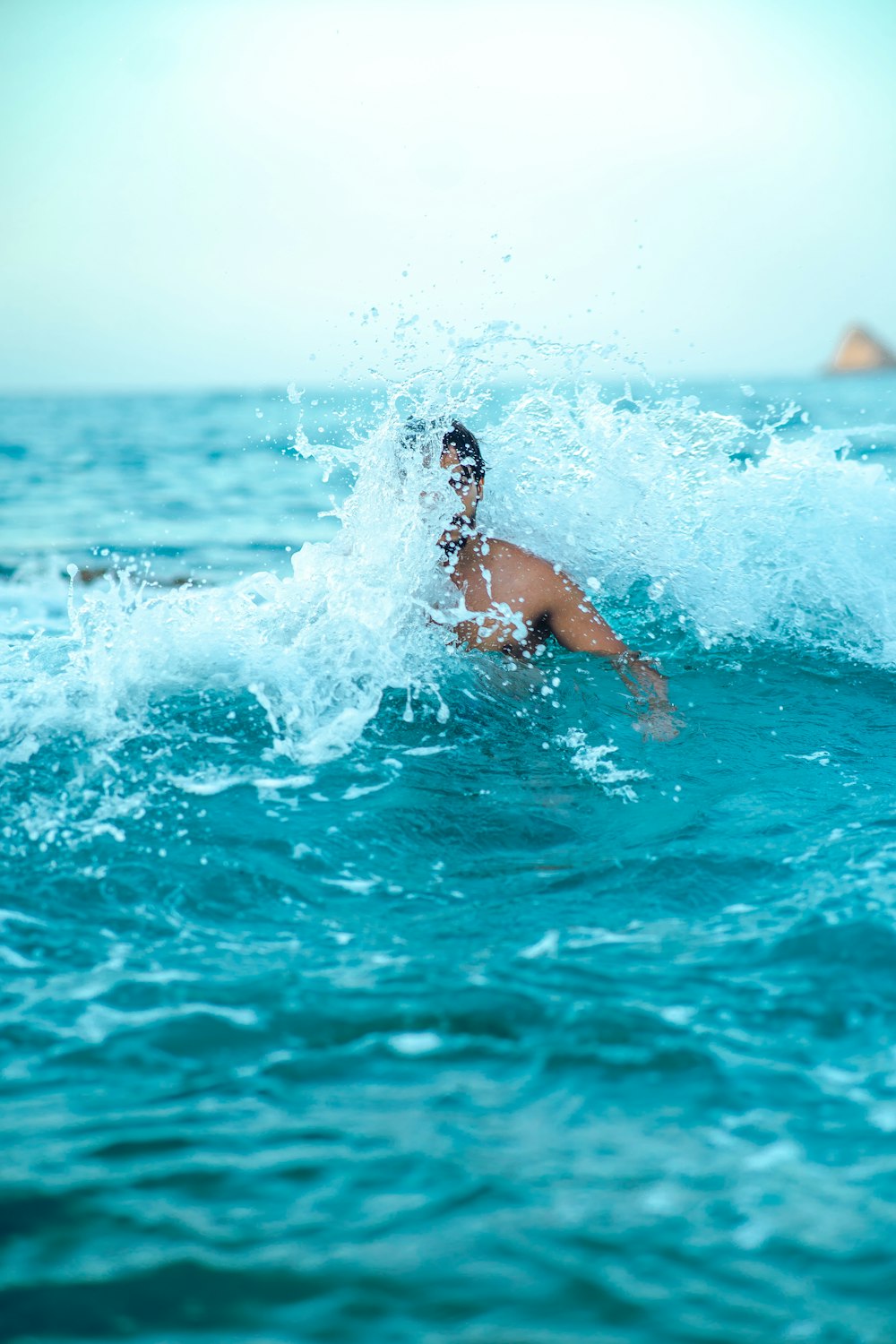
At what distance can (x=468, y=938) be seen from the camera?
3.00 m

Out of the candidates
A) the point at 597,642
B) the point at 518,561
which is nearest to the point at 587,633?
the point at 597,642

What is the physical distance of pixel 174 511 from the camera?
1520cm

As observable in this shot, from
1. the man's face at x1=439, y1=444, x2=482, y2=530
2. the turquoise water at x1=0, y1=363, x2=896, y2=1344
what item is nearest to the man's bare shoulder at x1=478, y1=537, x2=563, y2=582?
the man's face at x1=439, y1=444, x2=482, y2=530

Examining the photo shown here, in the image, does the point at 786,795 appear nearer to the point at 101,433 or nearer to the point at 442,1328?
the point at 442,1328

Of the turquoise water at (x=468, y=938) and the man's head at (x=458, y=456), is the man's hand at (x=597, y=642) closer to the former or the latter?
the turquoise water at (x=468, y=938)

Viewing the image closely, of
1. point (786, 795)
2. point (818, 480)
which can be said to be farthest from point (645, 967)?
point (818, 480)

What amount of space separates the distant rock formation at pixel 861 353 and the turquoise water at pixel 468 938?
71.4 metres

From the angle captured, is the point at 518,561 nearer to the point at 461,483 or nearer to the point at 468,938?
the point at 461,483

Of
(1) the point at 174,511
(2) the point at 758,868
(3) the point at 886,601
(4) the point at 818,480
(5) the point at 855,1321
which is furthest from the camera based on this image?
(1) the point at 174,511

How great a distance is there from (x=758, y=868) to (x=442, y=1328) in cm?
193

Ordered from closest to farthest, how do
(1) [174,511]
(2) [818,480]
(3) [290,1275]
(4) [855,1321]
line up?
(4) [855,1321] → (3) [290,1275] → (2) [818,480] → (1) [174,511]

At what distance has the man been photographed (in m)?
4.68

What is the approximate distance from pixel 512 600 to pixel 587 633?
1.13ft

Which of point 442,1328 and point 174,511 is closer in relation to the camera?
point 442,1328
